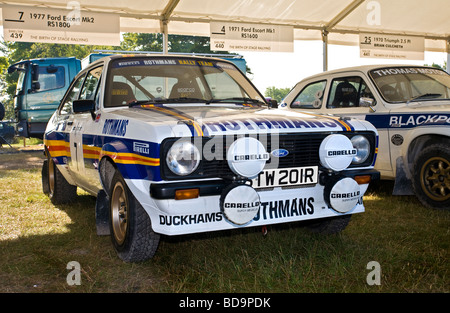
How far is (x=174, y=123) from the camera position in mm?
2754

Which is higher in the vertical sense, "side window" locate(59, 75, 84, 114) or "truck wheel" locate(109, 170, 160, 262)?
"side window" locate(59, 75, 84, 114)

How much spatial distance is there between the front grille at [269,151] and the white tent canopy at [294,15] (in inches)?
270

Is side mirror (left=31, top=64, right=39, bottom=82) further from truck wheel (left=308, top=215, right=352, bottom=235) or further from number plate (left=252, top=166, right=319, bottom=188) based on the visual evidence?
number plate (left=252, top=166, right=319, bottom=188)

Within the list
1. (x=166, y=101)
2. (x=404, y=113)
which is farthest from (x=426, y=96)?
(x=166, y=101)

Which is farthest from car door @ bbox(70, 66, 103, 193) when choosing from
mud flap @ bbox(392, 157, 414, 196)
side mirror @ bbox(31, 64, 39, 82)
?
side mirror @ bbox(31, 64, 39, 82)

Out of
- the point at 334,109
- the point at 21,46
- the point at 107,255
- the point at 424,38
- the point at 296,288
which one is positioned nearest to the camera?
the point at 296,288

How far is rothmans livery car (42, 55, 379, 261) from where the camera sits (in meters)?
2.68

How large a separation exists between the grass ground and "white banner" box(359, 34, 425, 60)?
7550mm

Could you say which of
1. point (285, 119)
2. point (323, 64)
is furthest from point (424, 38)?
point (285, 119)

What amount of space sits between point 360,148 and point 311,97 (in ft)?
10.8

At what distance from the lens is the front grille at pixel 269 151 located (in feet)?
8.93

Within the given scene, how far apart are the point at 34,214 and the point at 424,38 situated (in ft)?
37.1

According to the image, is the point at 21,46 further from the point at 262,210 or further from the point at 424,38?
the point at 262,210

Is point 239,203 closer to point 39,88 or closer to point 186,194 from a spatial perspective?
point 186,194
